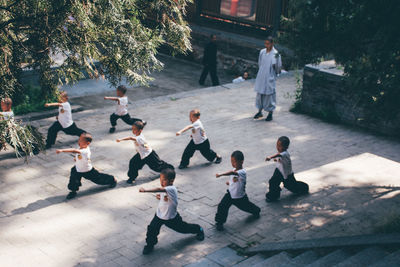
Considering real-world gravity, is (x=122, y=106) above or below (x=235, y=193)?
above

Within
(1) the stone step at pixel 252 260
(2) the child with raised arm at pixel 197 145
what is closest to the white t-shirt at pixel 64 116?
(2) the child with raised arm at pixel 197 145

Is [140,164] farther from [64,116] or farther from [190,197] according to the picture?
[64,116]

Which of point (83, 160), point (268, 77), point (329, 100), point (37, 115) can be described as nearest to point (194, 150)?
point (83, 160)

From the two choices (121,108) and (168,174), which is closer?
(168,174)

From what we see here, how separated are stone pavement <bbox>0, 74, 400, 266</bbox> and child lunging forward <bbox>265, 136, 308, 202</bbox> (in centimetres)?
17

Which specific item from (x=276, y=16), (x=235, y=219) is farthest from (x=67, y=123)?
(x=276, y=16)

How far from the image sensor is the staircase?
18.2ft

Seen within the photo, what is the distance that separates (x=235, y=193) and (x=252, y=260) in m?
1.04

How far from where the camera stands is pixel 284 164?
298 inches

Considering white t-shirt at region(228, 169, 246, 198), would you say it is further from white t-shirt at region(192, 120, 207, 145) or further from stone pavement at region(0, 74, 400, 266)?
white t-shirt at region(192, 120, 207, 145)

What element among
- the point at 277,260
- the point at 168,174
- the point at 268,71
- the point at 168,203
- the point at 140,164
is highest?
the point at 268,71

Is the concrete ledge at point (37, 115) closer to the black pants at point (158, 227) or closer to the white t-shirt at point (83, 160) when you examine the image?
the white t-shirt at point (83, 160)

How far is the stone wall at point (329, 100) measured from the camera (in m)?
11.4

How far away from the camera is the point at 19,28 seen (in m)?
7.84
